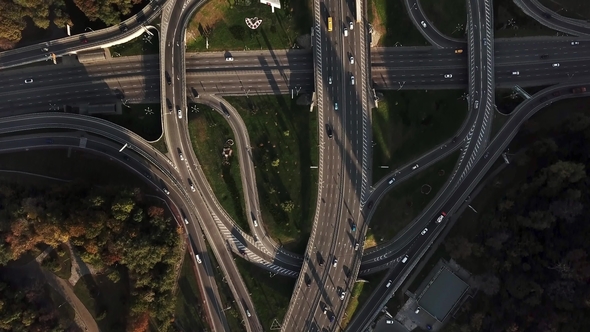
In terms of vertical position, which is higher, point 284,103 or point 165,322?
point 284,103

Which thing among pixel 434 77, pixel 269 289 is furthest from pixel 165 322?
pixel 434 77

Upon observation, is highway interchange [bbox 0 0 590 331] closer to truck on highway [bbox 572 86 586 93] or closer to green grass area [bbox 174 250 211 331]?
truck on highway [bbox 572 86 586 93]

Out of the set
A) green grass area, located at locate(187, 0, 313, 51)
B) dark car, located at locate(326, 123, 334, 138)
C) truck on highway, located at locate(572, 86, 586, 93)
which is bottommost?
dark car, located at locate(326, 123, 334, 138)

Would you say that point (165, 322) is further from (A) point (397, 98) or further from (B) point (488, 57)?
(B) point (488, 57)

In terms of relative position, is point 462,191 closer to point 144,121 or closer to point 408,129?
point 408,129

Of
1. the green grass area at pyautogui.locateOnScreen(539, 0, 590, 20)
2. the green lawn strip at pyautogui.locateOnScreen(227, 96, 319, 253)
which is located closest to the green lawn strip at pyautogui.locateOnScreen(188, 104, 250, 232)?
the green lawn strip at pyautogui.locateOnScreen(227, 96, 319, 253)

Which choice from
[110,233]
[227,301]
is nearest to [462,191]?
[227,301]
